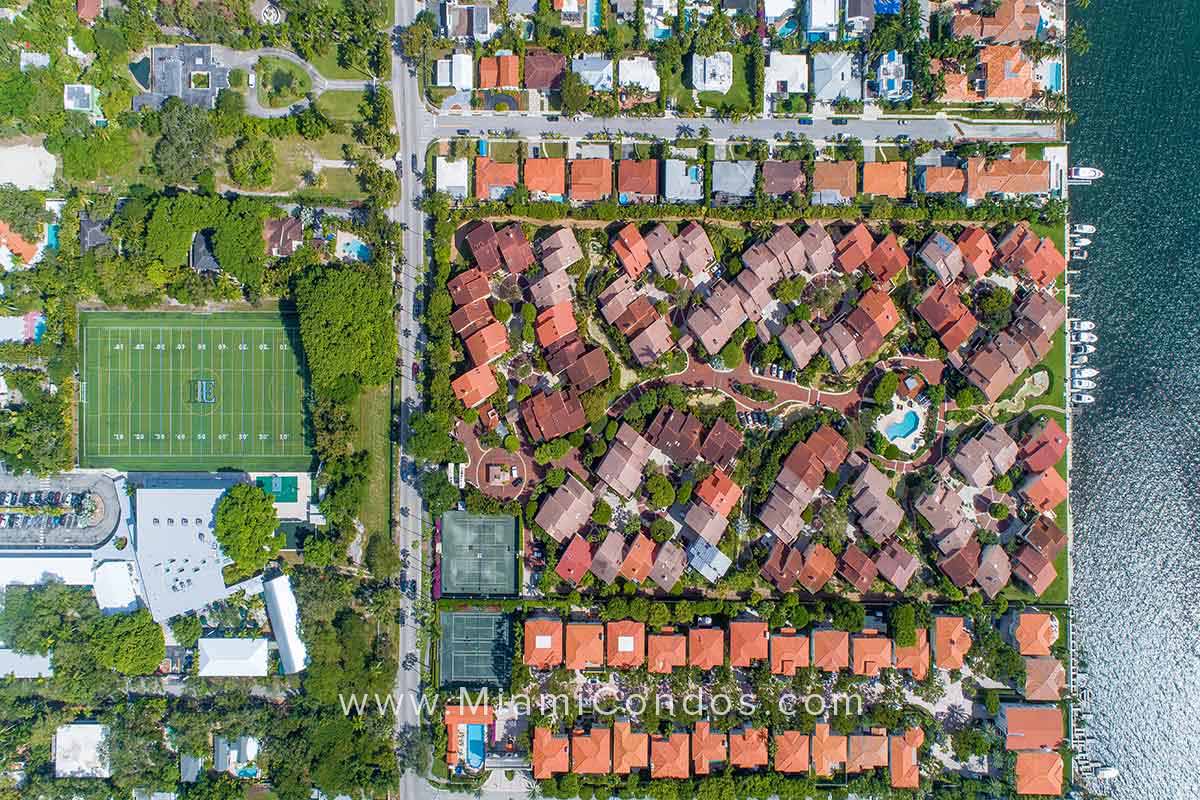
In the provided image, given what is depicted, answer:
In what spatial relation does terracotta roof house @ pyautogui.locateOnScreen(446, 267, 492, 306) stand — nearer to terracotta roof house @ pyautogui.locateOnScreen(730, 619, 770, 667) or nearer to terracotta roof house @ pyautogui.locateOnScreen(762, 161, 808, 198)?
terracotta roof house @ pyautogui.locateOnScreen(762, 161, 808, 198)

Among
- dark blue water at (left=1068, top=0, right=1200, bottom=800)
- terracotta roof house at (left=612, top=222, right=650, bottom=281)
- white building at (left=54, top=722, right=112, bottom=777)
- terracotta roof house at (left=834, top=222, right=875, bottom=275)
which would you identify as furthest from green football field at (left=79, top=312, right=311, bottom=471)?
dark blue water at (left=1068, top=0, right=1200, bottom=800)

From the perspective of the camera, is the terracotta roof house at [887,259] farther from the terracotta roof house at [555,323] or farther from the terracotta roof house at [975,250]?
the terracotta roof house at [555,323]

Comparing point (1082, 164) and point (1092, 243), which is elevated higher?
point (1082, 164)

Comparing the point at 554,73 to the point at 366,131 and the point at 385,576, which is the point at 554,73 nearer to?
the point at 366,131

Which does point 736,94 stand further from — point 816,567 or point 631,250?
point 816,567

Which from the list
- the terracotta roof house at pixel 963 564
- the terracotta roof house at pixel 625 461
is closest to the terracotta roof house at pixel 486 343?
the terracotta roof house at pixel 625 461

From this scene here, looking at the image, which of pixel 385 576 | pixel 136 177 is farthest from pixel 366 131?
pixel 385 576
